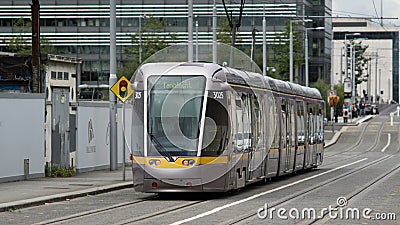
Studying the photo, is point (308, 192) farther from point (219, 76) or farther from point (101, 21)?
point (101, 21)

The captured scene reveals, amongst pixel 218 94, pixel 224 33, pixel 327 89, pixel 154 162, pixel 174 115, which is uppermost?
pixel 224 33

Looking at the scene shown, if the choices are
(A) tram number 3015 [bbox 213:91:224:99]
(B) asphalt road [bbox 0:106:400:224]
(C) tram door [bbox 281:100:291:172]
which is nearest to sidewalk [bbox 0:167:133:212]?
(B) asphalt road [bbox 0:106:400:224]

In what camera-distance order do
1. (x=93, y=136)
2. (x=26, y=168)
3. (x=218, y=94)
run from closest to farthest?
(x=218, y=94) < (x=26, y=168) < (x=93, y=136)

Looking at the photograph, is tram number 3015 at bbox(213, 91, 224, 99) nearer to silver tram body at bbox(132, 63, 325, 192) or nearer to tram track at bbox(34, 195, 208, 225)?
silver tram body at bbox(132, 63, 325, 192)

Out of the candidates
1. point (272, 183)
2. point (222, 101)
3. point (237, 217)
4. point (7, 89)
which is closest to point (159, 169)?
point (222, 101)

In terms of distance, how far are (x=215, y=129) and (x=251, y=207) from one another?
2552 mm

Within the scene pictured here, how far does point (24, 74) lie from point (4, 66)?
1.02 metres

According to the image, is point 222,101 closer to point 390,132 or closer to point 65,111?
point 65,111

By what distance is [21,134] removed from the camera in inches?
1134

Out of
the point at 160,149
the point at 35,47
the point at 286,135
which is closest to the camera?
the point at 160,149

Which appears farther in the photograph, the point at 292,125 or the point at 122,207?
the point at 292,125

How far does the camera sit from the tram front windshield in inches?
871

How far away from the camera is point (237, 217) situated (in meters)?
18.3

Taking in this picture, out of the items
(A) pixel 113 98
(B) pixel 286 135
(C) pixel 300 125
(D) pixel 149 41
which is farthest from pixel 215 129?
Result: (D) pixel 149 41
